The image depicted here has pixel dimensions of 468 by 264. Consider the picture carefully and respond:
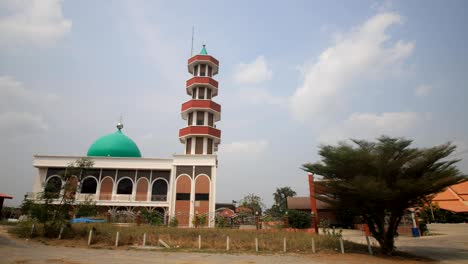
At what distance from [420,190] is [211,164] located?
20710mm

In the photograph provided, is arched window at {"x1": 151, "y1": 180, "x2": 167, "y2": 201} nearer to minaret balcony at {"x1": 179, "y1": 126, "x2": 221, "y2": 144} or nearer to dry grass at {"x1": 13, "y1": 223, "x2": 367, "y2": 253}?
minaret balcony at {"x1": 179, "y1": 126, "x2": 221, "y2": 144}

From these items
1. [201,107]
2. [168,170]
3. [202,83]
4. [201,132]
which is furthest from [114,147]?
[202,83]

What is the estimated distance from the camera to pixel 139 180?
33000mm

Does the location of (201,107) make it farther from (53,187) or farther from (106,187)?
(53,187)

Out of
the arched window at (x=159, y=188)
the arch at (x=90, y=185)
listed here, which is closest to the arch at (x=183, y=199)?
the arched window at (x=159, y=188)

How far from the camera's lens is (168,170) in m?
33.2

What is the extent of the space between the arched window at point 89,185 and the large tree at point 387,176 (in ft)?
88.8

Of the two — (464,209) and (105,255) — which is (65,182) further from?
(464,209)

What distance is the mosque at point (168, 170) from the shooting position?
30219 mm

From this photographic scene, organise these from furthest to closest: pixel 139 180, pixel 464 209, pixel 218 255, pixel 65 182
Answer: pixel 464 209 → pixel 139 180 → pixel 65 182 → pixel 218 255

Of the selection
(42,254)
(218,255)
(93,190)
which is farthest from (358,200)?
(93,190)

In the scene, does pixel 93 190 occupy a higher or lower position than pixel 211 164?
lower

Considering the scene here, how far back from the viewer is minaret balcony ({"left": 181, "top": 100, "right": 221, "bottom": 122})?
3288 cm

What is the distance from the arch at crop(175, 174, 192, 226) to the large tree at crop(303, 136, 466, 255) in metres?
18.0
